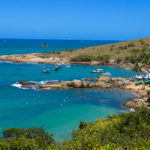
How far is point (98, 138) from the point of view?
18.8 meters

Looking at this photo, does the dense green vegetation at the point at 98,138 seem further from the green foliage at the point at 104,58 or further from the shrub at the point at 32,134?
the green foliage at the point at 104,58

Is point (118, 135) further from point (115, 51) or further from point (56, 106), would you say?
point (115, 51)

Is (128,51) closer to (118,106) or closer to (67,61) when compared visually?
(67,61)

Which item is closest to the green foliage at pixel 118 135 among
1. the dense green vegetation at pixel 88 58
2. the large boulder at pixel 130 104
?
the large boulder at pixel 130 104

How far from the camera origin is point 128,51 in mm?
114500

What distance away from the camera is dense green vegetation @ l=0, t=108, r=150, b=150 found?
16.6 meters

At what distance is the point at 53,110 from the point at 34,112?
3.63 m

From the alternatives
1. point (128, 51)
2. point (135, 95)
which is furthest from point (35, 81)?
point (128, 51)

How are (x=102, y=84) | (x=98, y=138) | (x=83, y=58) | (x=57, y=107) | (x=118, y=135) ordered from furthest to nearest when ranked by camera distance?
(x=83, y=58) → (x=102, y=84) → (x=57, y=107) → (x=118, y=135) → (x=98, y=138)

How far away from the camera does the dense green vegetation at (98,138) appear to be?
54.5 feet

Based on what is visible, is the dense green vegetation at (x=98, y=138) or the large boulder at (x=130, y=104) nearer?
the dense green vegetation at (x=98, y=138)

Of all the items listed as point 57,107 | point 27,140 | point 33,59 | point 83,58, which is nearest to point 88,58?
point 83,58

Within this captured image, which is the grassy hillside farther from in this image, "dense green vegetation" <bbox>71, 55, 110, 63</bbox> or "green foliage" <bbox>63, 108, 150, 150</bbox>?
"green foliage" <bbox>63, 108, 150, 150</bbox>

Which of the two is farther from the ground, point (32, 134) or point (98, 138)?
point (98, 138)
